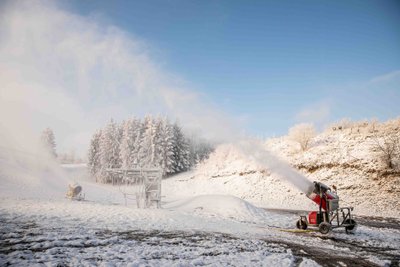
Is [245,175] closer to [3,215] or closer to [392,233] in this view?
[392,233]

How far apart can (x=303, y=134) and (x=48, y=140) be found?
247 feet

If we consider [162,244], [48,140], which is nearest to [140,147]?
[48,140]

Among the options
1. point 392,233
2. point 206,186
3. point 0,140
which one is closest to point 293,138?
point 206,186

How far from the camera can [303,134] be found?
43.4 meters

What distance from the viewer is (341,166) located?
34.1 meters

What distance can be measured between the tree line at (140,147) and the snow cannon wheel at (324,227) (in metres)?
47.6

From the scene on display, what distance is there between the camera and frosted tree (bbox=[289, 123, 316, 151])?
4275 centimetres

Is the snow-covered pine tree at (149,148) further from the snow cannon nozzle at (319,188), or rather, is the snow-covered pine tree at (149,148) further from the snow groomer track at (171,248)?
the snow cannon nozzle at (319,188)

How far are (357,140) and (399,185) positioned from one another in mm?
10900

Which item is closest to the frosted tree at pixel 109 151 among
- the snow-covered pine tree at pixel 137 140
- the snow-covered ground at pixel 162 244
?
the snow-covered pine tree at pixel 137 140

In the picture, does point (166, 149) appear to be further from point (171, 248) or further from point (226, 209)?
point (171, 248)

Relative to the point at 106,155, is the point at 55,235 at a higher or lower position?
lower

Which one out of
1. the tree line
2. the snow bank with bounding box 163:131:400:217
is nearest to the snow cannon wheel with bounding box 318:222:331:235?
the snow bank with bounding box 163:131:400:217

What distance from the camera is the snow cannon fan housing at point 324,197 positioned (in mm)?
14633
